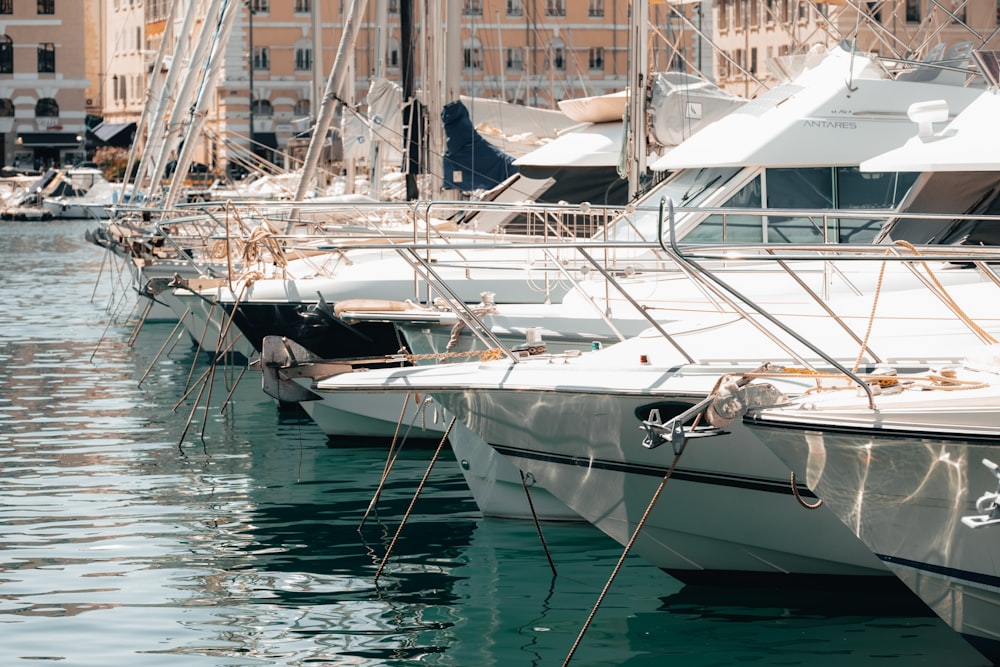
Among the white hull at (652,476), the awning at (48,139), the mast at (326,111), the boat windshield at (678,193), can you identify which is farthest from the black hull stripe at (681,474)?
the awning at (48,139)

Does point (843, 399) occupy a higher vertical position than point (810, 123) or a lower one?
lower

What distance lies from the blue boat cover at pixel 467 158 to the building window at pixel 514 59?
1914 inches

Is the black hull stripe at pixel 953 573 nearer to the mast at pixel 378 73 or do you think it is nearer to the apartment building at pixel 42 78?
the mast at pixel 378 73

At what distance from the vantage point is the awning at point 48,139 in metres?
88.2

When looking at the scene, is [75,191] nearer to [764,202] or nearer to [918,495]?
[764,202]

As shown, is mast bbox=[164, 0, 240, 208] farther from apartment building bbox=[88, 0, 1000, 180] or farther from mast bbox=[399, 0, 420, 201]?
apartment building bbox=[88, 0, 1000, 180]

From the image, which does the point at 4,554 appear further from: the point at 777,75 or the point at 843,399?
the point at 777,75

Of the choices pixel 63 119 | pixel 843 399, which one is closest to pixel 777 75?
pixel 843 399

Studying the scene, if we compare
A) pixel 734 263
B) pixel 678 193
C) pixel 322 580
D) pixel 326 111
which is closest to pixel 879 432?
pixel 322 580

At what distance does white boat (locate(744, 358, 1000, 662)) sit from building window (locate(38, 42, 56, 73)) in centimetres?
8844

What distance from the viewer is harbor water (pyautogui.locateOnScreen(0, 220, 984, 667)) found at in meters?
7.96

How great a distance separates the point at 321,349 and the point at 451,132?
8.18 metres

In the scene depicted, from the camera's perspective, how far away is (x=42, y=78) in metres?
90.2

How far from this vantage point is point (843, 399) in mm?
7156
